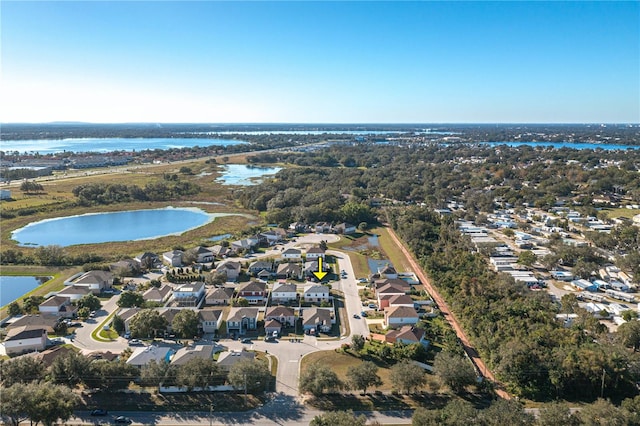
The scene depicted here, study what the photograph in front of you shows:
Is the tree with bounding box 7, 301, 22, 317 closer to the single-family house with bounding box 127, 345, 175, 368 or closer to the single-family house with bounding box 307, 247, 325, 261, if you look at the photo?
the single-family house with bounding box 127, 345, 175, 368

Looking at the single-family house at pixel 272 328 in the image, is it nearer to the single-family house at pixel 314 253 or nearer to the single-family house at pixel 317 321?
the single-family house at pixel 317 321

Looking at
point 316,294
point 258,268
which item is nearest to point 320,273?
point 316,294

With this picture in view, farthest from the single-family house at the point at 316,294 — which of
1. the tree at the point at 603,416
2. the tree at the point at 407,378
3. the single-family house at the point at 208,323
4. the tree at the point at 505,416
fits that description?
the tree at the point at 603,416

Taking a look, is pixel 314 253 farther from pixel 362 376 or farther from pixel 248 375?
pixel 248 375

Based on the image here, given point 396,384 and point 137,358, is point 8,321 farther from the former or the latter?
point 396,384

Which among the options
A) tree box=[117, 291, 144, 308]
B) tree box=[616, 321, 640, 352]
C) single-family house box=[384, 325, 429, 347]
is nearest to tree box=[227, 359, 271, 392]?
single-family house box=[384, 325, 429, 347]

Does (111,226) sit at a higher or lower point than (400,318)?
higher

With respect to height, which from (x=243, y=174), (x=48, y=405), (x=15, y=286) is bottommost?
(x=15, y=286)

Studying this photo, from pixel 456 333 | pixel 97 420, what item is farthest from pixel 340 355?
pixel 97 420
